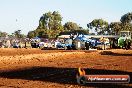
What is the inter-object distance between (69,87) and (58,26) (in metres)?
111

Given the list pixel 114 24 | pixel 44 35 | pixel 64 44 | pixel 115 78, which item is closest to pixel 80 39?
pixel 64 44

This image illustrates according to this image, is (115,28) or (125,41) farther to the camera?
(115,28)

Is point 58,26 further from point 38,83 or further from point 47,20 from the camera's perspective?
point 38,83

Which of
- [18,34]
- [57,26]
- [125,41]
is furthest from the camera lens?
[18,34]

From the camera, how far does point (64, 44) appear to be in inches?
2148

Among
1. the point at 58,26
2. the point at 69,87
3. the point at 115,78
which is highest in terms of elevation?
the point at 58,26

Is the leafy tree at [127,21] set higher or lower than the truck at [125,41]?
higher

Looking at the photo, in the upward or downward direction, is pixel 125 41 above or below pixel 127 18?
below

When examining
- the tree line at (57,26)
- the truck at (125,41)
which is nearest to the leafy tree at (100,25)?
the tree line at (57,26)

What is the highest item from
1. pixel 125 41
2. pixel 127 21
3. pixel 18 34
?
pixel 127 21

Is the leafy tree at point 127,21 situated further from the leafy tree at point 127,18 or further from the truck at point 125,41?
the truck at point 125,41

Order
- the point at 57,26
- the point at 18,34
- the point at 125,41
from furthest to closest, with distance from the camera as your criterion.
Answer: the point at 18,34
the point at 57,26
the point at 125,41

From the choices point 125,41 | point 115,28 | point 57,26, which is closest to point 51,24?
point 57,26

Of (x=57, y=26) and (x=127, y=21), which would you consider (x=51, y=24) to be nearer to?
(x=57, y=26)
